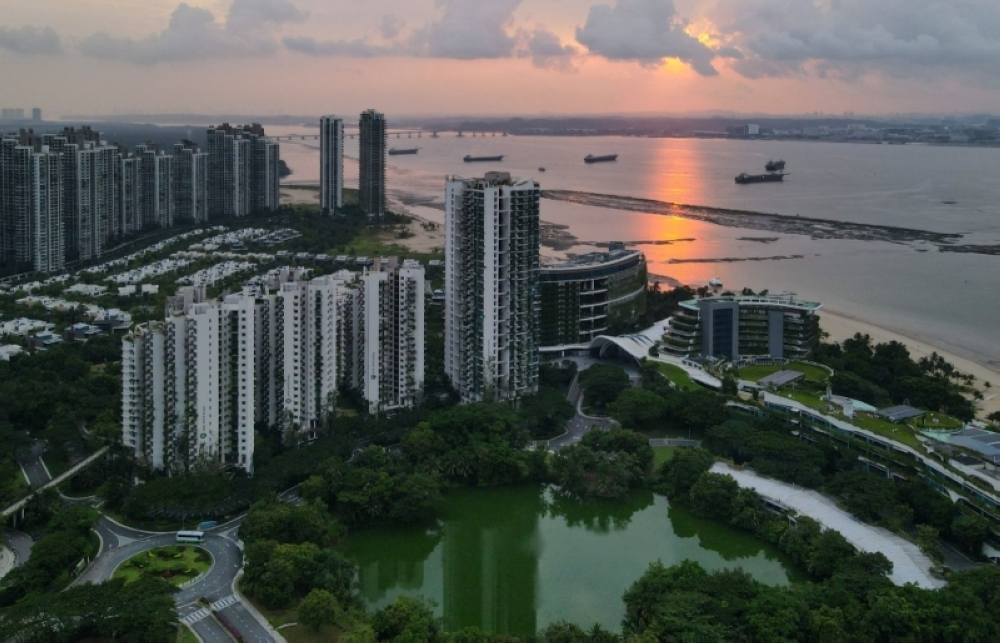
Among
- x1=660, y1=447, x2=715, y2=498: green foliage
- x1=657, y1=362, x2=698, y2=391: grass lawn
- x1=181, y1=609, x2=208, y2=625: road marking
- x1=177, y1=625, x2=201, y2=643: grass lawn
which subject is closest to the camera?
x1=177, y1=625, x2=201, y2=643: grass lawn

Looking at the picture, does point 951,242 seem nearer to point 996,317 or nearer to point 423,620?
point 996,317

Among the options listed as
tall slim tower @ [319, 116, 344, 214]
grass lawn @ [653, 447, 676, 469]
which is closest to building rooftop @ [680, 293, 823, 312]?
grass lawn @ [653, 447, 676, 469]

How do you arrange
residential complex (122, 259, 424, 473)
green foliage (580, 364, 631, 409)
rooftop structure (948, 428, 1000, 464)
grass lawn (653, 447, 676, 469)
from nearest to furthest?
rooftop structure (948, 428, 1000, 464)
residential complex (122, 259, 424, 473)
grass lawn (653, 447, 676, 469)
green foliage (580, 364, 631, 409)

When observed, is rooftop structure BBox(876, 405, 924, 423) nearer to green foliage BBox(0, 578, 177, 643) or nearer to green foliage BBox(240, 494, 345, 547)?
green foliage BBox(240, 494, 345, 547)

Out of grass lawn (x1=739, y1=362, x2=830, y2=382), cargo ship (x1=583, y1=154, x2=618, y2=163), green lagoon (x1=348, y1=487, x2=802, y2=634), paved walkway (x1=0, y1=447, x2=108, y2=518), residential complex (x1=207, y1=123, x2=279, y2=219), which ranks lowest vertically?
green lagoon (x1=348, y1=487, x2=802, y2=634)

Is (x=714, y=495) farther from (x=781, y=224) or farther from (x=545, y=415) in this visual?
(x=781, y=224)

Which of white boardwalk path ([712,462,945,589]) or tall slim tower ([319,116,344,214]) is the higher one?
tall slim tower ([319,116,344,214])

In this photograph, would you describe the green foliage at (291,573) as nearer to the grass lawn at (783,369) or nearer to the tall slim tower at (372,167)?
the grass lawn at (783,369)

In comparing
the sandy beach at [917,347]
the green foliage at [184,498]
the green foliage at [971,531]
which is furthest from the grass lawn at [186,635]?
the sandy beach at [917,347]
